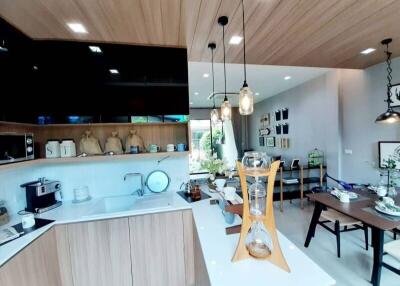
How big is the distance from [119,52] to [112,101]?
556 mm

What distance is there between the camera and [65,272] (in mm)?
1821

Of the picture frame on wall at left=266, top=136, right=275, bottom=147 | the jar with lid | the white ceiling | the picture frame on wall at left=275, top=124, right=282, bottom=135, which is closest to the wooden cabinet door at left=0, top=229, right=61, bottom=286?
the jar with lid

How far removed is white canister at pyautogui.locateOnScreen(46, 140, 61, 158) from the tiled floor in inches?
131

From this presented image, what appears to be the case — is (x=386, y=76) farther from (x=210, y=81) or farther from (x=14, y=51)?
(x=14, y=51)

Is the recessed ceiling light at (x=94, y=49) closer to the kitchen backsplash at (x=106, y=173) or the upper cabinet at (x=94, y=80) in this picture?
the upper cabinet at (x=94, y=80)

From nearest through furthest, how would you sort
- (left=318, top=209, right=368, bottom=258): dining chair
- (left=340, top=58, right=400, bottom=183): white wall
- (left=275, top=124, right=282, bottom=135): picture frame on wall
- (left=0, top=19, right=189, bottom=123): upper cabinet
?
(left=0, top=19, right=189, bottom=123): upper cabinet, (left=318, top=209, right=368, bottom=258): dining chair, (left=340, top=58, right=400, bottom=183): white wall, (left=275, top=124, right=282, bottom=135): picture frame on wall

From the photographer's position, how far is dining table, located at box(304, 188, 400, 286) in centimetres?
188

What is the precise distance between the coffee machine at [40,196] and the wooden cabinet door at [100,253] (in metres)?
0.50

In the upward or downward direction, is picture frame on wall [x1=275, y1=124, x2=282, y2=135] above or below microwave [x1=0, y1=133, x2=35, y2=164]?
above

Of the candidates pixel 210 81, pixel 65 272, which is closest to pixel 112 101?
pixel 65 272

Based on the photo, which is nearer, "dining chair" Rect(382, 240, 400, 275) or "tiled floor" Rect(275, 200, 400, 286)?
"dining chair" Rect(382, 240, 400, 275)

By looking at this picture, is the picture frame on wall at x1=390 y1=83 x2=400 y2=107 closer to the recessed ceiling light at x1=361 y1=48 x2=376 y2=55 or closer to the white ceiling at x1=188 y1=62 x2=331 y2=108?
the recessed ceiling light at x1=361 y1=48 x2=376 y2=55

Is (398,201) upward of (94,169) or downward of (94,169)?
downward

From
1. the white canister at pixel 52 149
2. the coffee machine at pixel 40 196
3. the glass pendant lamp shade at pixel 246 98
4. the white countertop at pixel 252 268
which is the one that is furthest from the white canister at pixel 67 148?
the glass pendant lamp shade at pixel 246 98
